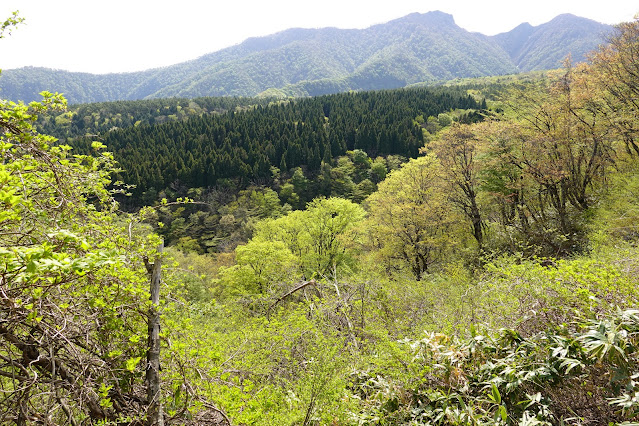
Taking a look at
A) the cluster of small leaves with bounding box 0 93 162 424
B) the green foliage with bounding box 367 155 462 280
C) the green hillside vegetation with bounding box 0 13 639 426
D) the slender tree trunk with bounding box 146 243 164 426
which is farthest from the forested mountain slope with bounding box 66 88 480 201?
the slender tree trunk with bounding box 146 243 164 426

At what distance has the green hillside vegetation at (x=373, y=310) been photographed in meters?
2.90

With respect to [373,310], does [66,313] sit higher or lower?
higher

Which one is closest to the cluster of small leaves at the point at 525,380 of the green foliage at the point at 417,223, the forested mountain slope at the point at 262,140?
the green foliage at the point at 417,223

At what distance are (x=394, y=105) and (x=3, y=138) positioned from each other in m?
93.1

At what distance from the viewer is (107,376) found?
10.8 ft

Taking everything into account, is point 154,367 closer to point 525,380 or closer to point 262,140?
point 525,380

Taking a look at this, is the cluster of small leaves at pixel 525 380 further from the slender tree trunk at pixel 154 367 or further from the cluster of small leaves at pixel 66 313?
the cluster of small leaves at pixel 66 313

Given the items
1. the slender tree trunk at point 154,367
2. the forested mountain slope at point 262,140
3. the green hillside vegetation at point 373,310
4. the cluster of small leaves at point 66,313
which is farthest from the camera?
the forested mountain slope at point 262,140

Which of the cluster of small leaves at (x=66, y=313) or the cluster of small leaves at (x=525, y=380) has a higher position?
the cluster of small leaves at (x=66, y=313)

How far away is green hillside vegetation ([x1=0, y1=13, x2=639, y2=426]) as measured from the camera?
2900 mm

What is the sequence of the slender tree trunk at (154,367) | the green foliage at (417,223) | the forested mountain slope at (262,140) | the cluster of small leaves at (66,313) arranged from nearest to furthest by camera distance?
the cluster of small leaves at (66,313) → the slender tree trunk at (154,367) → the green foliage at (417,223) → the forested mountain slope at (262,140)

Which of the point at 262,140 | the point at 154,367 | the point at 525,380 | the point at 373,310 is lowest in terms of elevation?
the point at 373,310

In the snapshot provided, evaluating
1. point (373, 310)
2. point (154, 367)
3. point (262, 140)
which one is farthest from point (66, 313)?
point (262, 140)

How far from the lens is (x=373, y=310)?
8.50m
